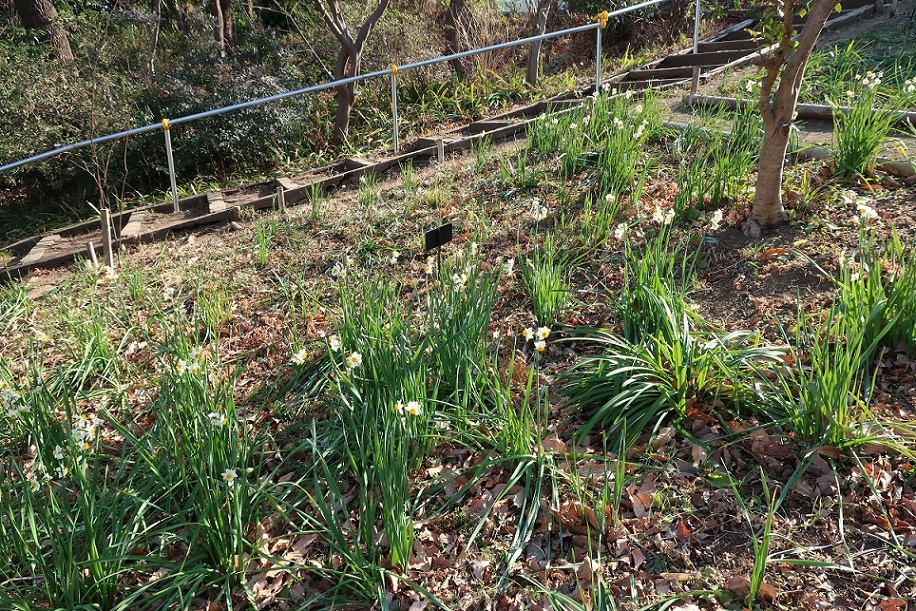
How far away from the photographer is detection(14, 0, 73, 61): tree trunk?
9.44 metres

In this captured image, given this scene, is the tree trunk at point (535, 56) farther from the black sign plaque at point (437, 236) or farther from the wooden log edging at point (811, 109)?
the black sign plaque at point (437, 236)

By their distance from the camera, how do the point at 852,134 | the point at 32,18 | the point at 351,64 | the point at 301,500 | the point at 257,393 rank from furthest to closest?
the point at 32,18, the point at 351,64, the point at 852,134, the point at 257,393, the point at 301,500

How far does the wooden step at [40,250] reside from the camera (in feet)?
19.9

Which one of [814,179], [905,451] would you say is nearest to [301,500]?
[905,451]

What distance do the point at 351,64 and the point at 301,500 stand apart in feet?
23.1

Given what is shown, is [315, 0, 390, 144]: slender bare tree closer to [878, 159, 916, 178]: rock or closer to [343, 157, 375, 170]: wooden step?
[343, 157, 375, 170]: wooden step

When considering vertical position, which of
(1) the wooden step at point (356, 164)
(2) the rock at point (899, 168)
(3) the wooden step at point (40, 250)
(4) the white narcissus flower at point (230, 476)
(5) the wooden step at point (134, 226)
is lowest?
(3) the wooden step at point (40, 250)

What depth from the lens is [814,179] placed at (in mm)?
4605

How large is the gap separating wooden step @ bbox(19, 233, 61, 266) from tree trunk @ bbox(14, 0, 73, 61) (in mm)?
3746

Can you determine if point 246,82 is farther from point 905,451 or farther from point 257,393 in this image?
point 905,451

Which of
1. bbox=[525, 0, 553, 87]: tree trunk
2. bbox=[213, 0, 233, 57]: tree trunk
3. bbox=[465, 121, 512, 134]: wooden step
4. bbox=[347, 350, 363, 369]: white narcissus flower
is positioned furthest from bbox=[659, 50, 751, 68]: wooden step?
bbox=[347, 350, 363, 369]: white narcissus flower

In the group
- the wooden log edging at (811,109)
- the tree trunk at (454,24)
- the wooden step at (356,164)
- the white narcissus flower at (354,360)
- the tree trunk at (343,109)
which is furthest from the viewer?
the tree trunk at (454,24)

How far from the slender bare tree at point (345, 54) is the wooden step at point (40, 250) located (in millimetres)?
3448

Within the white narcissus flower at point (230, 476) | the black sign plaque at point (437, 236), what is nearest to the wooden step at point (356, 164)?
the black sign plaque at point (437, 236)
